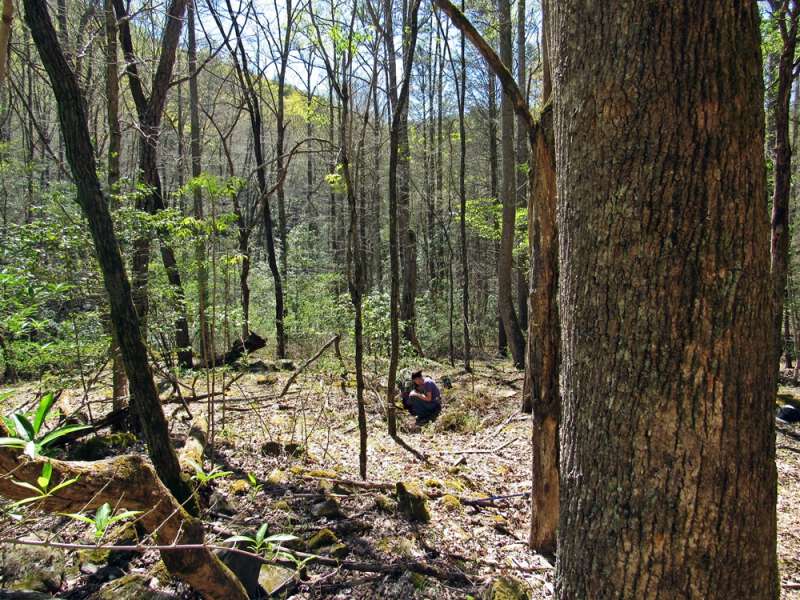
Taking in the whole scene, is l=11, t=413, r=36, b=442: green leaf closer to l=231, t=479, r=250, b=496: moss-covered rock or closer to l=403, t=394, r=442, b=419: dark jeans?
l=231, t=479, r=250, b=496: moss-covered rock

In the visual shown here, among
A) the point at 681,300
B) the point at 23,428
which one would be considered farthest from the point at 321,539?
the point at 681,300

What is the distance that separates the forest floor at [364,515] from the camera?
2990mm

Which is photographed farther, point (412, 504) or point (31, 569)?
point (412, 504)

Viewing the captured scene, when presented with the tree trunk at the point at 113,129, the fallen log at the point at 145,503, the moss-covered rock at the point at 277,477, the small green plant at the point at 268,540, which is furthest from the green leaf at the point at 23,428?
the tree trunk at the point at 113,129

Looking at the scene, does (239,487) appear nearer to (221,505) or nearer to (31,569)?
(221,505)

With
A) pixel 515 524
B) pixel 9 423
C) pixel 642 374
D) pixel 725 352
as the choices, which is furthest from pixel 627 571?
pixel 515 524

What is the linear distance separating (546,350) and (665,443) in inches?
76.1

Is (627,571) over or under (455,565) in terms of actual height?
over

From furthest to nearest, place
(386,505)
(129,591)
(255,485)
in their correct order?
(255,485), (386,505), (129,591)

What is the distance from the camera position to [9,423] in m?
1.68

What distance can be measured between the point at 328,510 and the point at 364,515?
11.8 inches

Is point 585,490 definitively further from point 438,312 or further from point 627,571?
point 438,312

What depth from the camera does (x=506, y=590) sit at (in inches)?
110

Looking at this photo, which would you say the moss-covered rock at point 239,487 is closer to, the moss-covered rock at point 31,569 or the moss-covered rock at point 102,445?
the moss-covered rock at point 31,569
